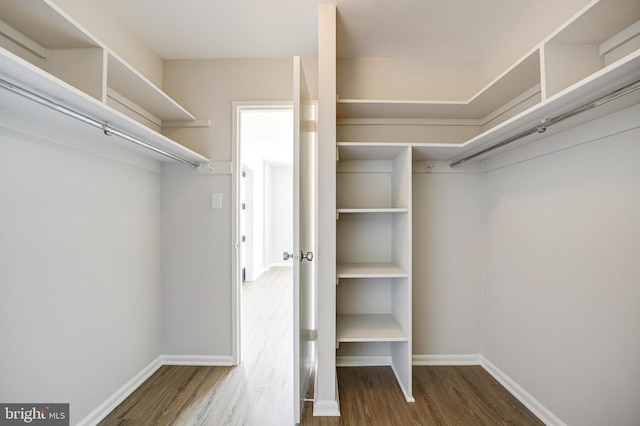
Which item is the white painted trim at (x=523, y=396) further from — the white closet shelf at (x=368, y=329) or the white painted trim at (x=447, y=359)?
the white closet shelf at (x=368, y=329)

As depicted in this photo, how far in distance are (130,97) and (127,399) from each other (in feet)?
6.53

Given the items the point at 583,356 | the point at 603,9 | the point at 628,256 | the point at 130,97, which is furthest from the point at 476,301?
the point at 130,97

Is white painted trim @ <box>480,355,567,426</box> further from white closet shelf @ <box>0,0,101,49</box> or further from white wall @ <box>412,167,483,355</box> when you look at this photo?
white closet shelf @ <box>0,0,101,49</box>

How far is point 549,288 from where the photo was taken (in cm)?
163

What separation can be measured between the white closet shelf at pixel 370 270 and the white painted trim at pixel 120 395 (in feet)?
5.25

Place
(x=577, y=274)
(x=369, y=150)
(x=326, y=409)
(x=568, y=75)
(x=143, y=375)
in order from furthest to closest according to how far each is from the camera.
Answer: (x=143, y=375) → (x=369, y=150) → (x=326, y=409) → (x=577, y=274) → (x=568, y=75)

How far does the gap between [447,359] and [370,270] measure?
1095mm

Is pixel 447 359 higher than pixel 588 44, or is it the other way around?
pixel 588 44

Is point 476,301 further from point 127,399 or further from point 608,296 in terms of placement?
point 127,399

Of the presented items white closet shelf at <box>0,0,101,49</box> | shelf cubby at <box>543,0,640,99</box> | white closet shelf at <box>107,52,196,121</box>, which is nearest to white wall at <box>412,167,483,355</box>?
shelf cubby at <box>543,0,640,99</box>

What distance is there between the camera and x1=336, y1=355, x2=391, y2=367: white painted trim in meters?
2.29

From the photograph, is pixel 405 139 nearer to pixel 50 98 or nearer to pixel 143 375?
pixel 50 98

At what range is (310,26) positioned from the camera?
1.92m

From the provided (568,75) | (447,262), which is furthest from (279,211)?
(568,75)
